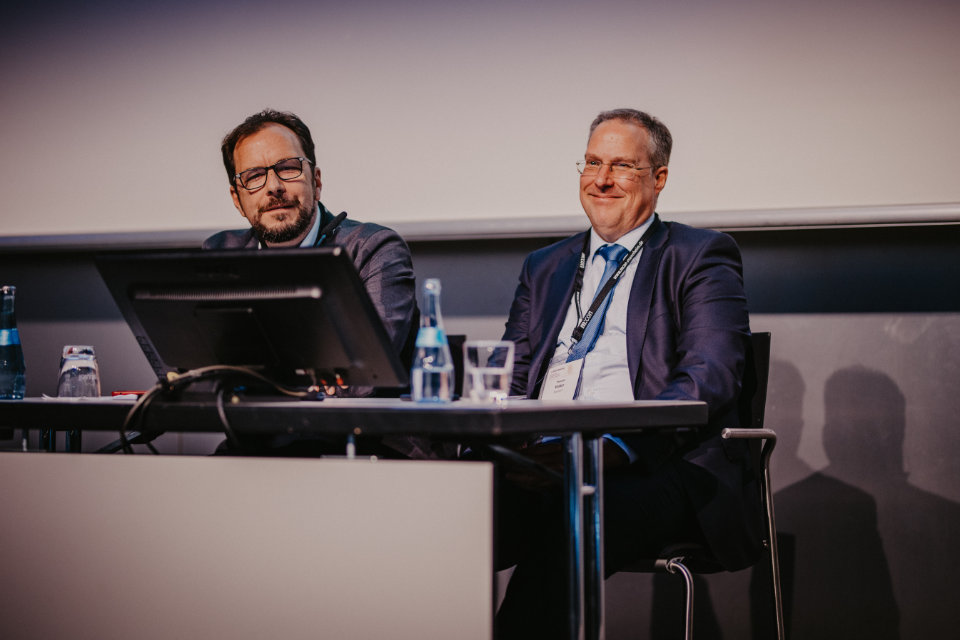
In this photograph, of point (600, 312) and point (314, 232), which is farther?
point (314, 232)

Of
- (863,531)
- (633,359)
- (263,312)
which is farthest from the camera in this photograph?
(863,531)

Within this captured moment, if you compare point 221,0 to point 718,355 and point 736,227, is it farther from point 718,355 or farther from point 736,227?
point 718,355

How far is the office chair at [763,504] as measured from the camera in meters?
1.80

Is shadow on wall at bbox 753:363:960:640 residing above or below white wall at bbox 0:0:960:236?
below

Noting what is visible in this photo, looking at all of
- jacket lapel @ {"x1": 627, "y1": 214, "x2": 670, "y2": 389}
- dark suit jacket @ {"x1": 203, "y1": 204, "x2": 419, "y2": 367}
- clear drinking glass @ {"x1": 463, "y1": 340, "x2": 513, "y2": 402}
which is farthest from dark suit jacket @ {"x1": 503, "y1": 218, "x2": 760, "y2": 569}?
clear drinking glass @ {"x1": 463, "y1": 340, "x2": 513, "y2": 402}

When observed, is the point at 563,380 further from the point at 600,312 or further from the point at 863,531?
the point at 863,531

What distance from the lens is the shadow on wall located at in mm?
2521

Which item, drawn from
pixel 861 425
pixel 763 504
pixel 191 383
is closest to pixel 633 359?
pixel 763 504

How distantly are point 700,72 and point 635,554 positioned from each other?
1614mm

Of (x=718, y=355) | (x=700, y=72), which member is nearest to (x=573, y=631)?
(x=718, y=355)

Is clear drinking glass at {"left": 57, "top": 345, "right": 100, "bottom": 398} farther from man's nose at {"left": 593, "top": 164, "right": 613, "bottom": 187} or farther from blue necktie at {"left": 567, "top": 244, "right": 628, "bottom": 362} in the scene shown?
man's nose at {"left": 593, "top": 164, "right": 613, "bottom": 187}

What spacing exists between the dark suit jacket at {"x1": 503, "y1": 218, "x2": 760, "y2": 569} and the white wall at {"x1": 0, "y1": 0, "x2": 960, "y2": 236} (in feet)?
1.74

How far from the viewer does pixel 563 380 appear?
2098 millimetres

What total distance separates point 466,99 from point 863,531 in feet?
6.07
